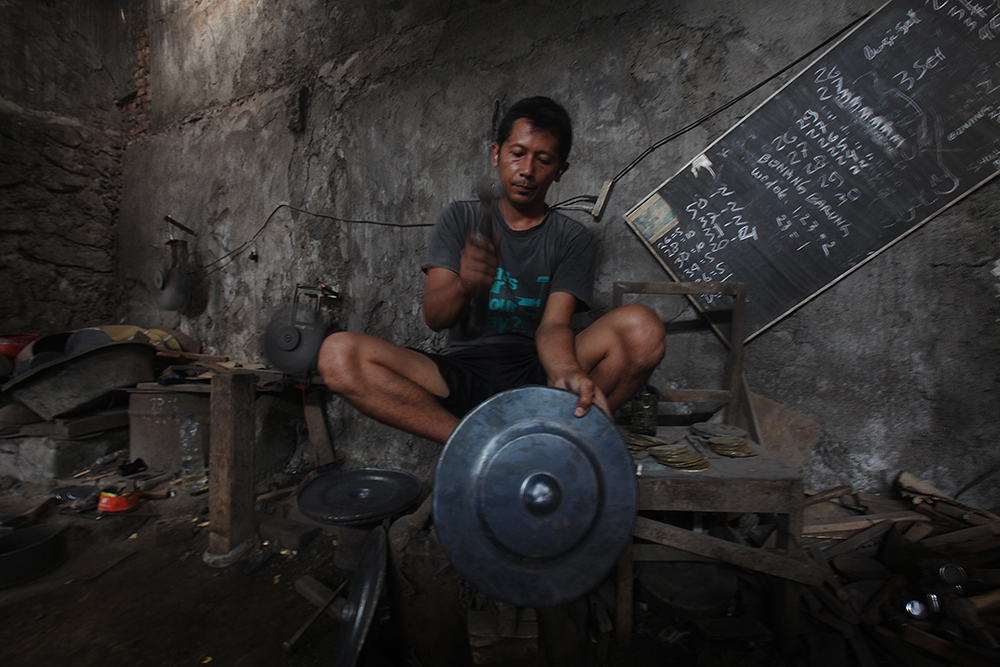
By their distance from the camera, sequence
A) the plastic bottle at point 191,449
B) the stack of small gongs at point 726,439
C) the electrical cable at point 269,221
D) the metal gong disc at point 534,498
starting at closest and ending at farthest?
the metal gong disc at point 534,498, the stack of small gongs at point 726,439, the plastic bottle at point 191,449, the electrical cable at point 269,221

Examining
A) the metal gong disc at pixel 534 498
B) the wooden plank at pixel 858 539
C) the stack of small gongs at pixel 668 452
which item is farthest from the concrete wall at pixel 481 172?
the metal gong disc at pixel 534 498

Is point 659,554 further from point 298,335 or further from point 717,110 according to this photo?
point 298,335

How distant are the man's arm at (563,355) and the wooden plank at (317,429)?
1.89 m

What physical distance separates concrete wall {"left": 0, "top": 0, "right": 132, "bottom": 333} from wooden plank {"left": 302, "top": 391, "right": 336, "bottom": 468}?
12.0 ft

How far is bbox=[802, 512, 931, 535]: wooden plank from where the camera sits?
5.68 feet

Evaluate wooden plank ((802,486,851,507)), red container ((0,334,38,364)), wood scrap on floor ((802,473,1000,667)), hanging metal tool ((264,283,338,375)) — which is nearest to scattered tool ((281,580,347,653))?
hanging metal tool ((264,283,338,375))

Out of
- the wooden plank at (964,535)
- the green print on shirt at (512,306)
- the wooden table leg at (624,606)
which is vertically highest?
the green print on shirt at (512,306)

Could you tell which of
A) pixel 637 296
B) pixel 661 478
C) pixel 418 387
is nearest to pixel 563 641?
pixel 661 478

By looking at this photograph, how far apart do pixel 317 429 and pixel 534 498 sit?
227 cm

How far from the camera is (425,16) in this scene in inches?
113

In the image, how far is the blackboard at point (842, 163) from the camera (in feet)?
6.01

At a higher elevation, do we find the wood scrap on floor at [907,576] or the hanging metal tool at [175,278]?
the hanging metal tool at [175,278]

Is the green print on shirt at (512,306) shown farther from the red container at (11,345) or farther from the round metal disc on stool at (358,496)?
the red container at (11,345)

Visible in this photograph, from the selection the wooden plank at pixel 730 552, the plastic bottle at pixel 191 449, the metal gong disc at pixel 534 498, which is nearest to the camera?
the metal gong disc at pixel 534 498
